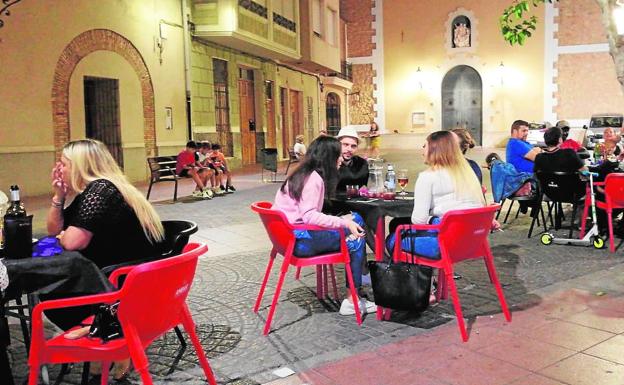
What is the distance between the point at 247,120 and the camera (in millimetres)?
21656

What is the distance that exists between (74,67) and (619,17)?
1035cm

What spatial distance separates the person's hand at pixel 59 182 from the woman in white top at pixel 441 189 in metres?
2.26

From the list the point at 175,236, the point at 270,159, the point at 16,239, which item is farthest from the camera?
the point at 270,159

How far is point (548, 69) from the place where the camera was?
31344mm

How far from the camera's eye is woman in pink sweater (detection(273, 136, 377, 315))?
4.48 metres

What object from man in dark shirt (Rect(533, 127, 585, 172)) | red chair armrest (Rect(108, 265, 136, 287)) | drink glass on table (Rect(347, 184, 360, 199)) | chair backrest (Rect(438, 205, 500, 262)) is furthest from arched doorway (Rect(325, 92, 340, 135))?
red chair armrest (Rect(108, 265, 136, 287))

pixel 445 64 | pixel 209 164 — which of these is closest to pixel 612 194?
pixel 209 164

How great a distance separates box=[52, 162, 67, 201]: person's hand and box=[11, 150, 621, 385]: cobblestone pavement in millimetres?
1037

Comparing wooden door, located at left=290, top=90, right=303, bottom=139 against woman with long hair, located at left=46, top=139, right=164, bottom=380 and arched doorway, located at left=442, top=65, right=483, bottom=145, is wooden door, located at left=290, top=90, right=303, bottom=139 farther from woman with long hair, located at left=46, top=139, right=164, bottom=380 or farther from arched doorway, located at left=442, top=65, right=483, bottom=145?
woman with long hair, located at left=46, top=139, right=164, bottom=380

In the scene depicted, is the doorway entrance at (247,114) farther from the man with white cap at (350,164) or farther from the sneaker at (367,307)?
the sneaker at (367,307)

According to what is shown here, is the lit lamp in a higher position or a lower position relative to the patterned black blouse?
higher

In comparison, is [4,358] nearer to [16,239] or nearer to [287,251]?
[16,239]

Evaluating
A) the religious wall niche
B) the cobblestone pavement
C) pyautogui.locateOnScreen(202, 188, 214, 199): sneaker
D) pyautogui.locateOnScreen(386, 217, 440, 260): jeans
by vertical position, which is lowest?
the cobblestone pavement

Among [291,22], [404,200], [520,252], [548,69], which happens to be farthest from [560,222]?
[548,69]
